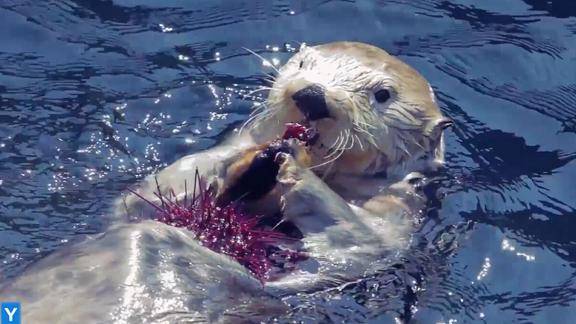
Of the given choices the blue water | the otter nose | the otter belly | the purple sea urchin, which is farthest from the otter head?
the otter belly

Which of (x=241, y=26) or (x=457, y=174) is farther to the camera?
(x=241, y=26)

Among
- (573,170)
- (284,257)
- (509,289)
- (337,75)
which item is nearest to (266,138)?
(337,75)

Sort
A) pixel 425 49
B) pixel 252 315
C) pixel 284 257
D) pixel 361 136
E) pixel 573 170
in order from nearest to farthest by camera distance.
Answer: pixel 252 315 < pixel 284 257 < pixel 361 136 < pixel 573 170 < pixel 425 49

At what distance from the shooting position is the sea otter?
13.6 feet

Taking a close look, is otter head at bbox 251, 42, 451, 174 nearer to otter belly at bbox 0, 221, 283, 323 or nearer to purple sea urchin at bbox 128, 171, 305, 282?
purple sea urchin at bbox 128, 171, 305, 282

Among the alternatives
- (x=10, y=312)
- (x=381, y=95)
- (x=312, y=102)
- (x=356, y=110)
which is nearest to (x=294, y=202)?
(x=312, y=102)

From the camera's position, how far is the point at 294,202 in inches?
203

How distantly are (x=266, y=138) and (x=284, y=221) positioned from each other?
72 cm

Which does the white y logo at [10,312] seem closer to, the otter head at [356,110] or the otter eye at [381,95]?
the otter head at [356,110]

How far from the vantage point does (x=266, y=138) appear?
5805 millimetres

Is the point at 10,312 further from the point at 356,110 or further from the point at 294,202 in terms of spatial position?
the point at 356,110

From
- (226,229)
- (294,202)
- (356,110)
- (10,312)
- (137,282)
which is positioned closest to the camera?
(10,312)

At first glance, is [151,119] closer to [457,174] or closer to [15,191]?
[15,191]

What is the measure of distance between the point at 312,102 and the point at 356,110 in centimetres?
35
